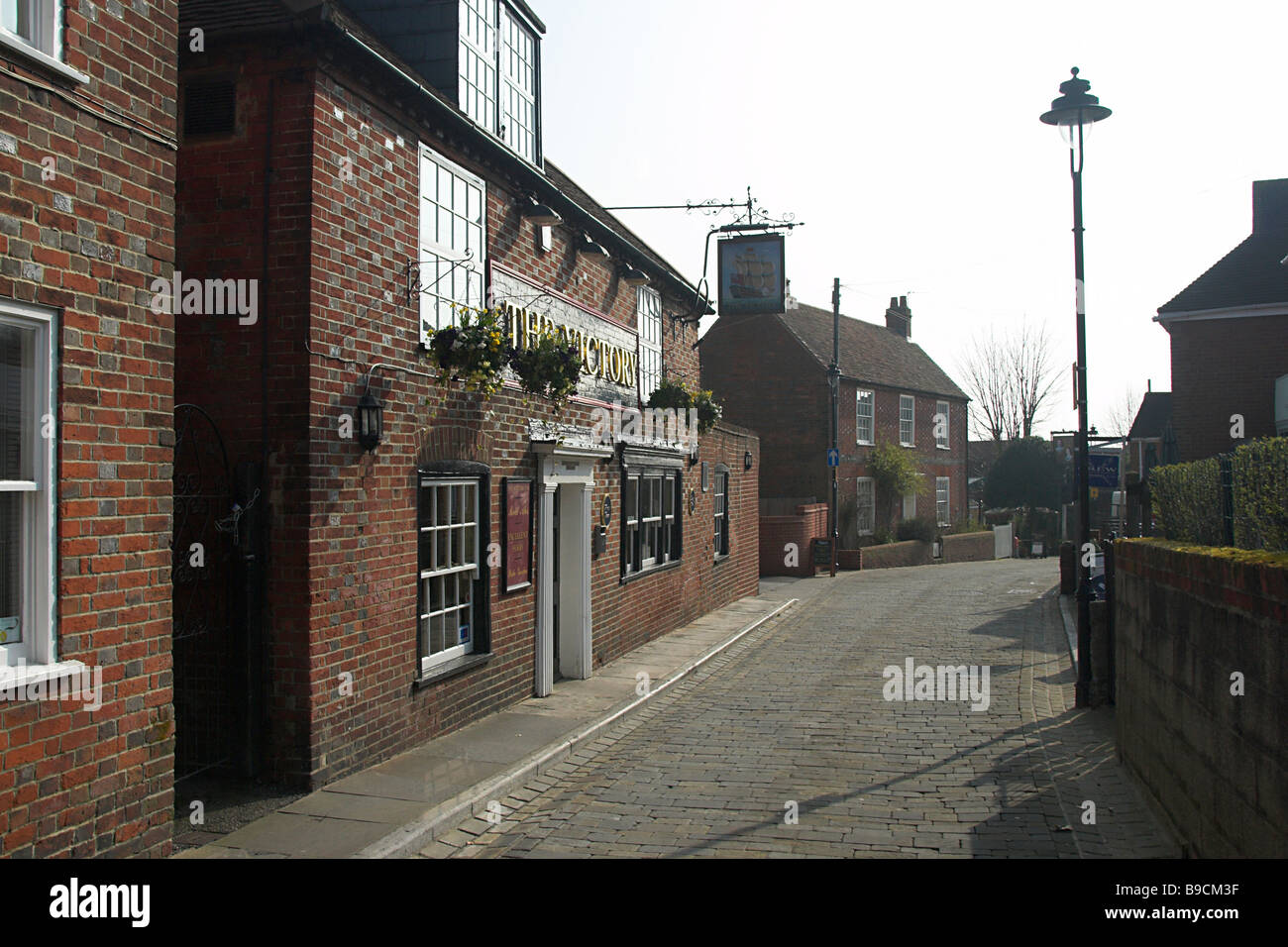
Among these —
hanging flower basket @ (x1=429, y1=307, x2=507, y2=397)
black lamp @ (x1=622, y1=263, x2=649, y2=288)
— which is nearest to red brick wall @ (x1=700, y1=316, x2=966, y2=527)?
black lamp @ (x1=622, y1=263, x2=649, y2=288)

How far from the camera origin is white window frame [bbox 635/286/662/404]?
1644 centimetres

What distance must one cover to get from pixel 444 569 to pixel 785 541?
21.9 metres

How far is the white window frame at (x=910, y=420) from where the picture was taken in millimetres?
40991

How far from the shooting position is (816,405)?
113ft

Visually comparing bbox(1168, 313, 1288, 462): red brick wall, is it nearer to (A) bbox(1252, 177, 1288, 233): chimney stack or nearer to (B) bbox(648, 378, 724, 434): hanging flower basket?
(A) bbox(1252, 177, 1288, 233): chimney stack

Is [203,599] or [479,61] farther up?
[479,61]

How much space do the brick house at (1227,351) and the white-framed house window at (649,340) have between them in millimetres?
12281

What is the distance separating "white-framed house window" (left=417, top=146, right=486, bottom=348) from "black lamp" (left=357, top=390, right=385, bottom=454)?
1235 millimetres

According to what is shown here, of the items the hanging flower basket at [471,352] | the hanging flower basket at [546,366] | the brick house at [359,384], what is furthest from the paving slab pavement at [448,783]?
the hanging flower basket at [546,366]

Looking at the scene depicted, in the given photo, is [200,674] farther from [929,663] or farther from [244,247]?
[929,663]

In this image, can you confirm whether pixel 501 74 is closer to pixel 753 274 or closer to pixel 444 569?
pixel 444 569

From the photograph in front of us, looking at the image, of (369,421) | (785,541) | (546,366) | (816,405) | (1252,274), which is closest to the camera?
(369,421)

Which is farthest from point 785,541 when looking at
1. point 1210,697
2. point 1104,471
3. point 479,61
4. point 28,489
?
point 28,489
